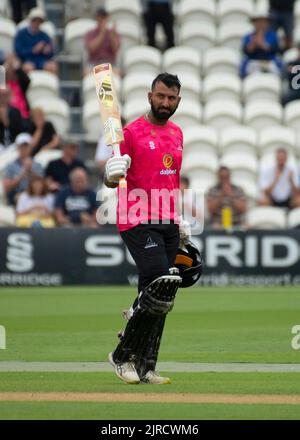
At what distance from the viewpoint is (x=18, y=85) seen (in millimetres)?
20891

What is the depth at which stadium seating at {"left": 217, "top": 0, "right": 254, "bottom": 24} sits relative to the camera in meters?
23.5

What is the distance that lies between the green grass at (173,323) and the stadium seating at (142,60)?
207 inches

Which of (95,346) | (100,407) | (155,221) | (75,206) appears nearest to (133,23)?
(75,206)

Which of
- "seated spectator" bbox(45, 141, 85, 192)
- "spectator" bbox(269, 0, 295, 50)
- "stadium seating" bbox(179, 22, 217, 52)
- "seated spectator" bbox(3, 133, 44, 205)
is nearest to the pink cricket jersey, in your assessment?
"seated spectator" bbox(45, 141, 85, 192)

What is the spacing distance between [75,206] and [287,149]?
3.99m

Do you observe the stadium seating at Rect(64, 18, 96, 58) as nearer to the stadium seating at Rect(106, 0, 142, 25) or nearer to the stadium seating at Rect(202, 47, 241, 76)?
the stadium seating at Rect(106, 0, 142, 25)

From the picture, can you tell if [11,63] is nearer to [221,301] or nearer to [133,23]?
[133,23]

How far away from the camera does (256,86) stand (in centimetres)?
2211

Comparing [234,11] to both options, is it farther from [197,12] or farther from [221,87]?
[221,87]

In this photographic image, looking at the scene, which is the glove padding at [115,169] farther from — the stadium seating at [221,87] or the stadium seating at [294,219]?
the stadium seating at [221,87]

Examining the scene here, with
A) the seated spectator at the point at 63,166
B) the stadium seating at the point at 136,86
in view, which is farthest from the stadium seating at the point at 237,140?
the seated spectator at the point at 63,166

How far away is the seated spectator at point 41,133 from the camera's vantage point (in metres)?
20.1

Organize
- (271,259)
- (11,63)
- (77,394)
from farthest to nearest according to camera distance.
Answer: (11,63) < (271,259) < (77,394)

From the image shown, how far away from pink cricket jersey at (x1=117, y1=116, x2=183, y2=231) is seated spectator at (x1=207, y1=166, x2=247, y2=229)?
33.7 ft
